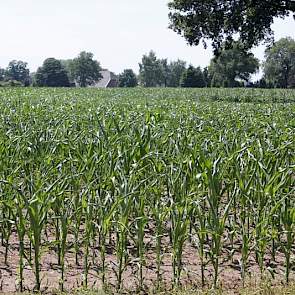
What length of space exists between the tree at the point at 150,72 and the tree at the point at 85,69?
10315 mm

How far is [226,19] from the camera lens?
79.2ft

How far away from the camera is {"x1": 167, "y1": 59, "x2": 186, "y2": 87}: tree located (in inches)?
4762

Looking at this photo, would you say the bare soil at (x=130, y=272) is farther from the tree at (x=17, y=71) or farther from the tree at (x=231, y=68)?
the tree at (x=17, y=71)

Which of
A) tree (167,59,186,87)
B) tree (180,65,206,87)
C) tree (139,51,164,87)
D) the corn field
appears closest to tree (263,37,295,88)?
tree (167,59,186,87)

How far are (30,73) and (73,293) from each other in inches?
6405

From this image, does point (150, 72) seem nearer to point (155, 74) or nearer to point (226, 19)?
point (155, 74)

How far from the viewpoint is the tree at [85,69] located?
399 ft

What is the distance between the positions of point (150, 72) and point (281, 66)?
29142 mm

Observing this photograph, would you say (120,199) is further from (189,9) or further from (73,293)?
(189,9)

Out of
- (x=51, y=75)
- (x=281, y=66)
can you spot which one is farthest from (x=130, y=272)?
(x=281, y=66)

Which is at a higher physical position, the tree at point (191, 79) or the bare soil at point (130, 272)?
the tree at point (191, 79)

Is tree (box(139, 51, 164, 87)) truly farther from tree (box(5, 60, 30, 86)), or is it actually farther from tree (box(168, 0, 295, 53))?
tree (box(168, 0, 295, 53))

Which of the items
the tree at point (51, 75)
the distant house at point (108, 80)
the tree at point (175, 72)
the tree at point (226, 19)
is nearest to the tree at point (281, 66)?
the tree at point (175, 72)

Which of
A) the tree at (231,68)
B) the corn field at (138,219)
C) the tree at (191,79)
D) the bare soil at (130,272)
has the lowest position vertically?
the bare soil at (130,272)
